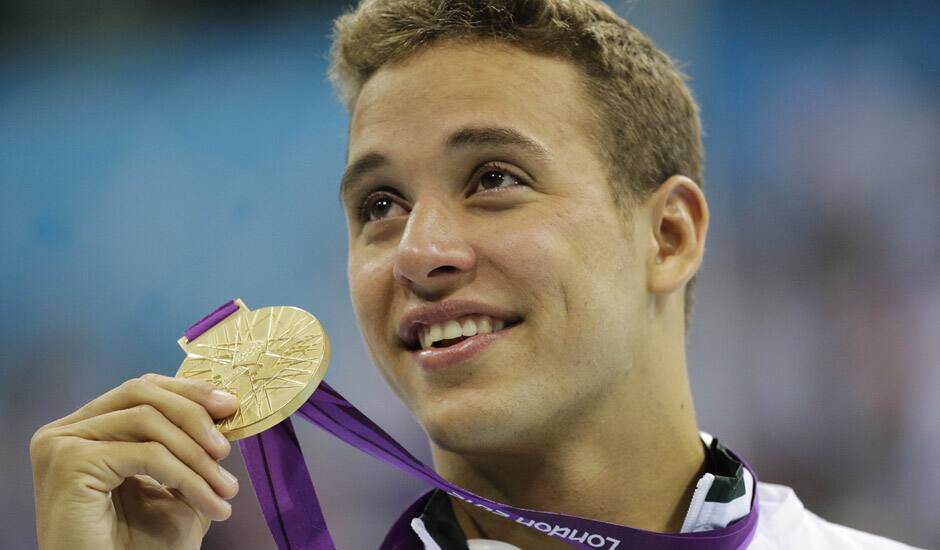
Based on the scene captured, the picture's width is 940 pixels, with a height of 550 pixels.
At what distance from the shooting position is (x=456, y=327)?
1.91 m

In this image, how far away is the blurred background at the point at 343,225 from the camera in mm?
3820

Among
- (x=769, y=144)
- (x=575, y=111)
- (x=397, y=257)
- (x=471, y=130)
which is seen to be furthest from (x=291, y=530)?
(x=769, y=144)

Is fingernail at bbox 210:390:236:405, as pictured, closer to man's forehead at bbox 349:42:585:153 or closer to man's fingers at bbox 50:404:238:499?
man's fingers at bbox 50:404:238:499

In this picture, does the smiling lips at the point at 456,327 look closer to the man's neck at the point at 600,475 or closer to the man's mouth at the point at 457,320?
the man's mouth at the point at 457,320

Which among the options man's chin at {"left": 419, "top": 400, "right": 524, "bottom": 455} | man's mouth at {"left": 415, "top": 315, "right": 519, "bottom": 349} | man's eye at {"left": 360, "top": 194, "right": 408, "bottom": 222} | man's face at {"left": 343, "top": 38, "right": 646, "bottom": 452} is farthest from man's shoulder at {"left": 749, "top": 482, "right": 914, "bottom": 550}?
man's eye at {"left": 360, "top": 194, "right": 408, "bottom": 222}

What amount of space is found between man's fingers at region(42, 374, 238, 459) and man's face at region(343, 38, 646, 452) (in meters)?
0.42

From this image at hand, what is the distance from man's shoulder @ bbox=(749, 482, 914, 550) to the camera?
237cm

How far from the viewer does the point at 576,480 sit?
209 centimetres

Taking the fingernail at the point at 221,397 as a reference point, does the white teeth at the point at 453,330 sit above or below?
above

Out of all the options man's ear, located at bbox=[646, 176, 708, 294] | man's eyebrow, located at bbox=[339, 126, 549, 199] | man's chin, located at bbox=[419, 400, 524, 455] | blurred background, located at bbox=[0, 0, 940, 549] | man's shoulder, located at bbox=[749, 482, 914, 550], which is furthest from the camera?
blurred background, located at bbox=[0, 0, 940, 549]

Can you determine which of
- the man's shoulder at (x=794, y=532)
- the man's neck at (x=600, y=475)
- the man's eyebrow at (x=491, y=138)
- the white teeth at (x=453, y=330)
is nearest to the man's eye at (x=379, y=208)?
the man's eyebrow at (x=491, y=138)

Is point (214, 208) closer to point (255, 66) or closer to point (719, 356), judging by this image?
point (255, 66)

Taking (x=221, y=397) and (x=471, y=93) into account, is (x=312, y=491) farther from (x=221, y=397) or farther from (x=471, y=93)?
(x=471, y=93)

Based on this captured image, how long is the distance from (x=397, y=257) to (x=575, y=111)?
0.53m
